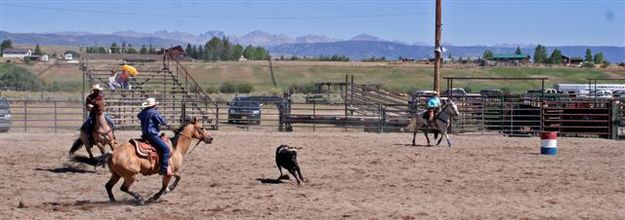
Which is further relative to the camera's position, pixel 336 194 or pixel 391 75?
pixel 391 75

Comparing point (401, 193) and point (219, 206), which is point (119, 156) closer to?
point (219, 206)

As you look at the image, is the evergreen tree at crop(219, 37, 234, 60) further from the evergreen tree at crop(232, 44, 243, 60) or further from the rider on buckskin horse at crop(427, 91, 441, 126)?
the rider on buckskin horse at crop(427, 91, 441, 126)

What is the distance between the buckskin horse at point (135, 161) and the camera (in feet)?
38.3

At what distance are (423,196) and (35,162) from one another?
783 centimetres

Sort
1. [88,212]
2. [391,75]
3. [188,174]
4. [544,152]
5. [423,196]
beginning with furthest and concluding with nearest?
[391,75], [544,152], [188,174], [423,196], [88,212]

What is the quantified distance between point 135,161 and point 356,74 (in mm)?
68625

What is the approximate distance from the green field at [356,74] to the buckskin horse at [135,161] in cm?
5601

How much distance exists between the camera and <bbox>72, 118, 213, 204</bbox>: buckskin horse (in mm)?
11688

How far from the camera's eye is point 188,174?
51.2 ft

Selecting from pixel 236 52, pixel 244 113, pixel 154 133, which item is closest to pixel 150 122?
pixel 154 133

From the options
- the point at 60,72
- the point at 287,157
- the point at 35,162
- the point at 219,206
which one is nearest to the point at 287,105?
the point at 35,162

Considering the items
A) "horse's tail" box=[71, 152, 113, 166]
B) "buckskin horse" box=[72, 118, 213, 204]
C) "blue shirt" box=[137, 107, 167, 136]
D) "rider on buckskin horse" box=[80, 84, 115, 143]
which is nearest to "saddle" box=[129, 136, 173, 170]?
"buckskin horse" box=[72, 118, 213, 204]

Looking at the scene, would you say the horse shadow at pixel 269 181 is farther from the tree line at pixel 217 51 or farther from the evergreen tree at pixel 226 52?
the evergreen tree at pixel 226 52

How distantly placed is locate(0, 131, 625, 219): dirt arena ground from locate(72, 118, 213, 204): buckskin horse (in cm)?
23
